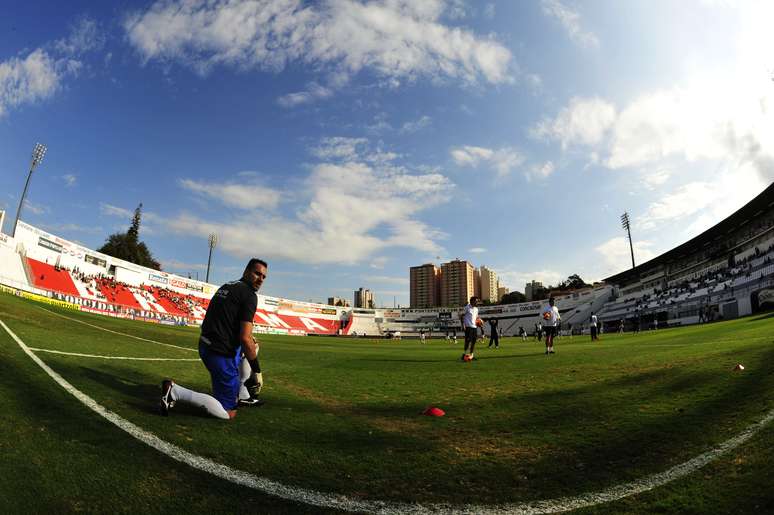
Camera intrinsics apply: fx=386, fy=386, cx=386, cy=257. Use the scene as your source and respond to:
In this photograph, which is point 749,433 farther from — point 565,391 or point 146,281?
point 146,281

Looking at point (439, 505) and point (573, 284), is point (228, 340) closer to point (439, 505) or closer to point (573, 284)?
point (439, 505)

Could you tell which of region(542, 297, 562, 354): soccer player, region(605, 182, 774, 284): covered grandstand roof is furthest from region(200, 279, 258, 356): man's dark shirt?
region(605, 182, 774, 284): covered grandstand roof

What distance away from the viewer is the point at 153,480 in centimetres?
271

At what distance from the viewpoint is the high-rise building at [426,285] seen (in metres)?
185

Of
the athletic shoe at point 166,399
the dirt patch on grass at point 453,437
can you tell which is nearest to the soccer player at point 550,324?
the dirt patch on grass at point 453,437

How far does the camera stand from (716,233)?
5362cm

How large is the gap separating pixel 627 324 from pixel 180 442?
64.4 meters

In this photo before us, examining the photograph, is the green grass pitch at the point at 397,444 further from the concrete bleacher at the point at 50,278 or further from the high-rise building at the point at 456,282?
the high-rise building at the point at 456,282

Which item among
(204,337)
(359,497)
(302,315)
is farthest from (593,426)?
(302,315)

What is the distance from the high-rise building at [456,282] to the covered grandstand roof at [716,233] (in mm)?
100202

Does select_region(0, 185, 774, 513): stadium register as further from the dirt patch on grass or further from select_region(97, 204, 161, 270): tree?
select_region(97, 204, 161, 270): tree

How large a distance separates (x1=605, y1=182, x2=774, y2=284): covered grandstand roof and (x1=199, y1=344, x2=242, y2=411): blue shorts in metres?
57.3

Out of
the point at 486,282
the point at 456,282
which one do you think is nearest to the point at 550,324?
the point at 456,282

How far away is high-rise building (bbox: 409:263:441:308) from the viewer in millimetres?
184875
